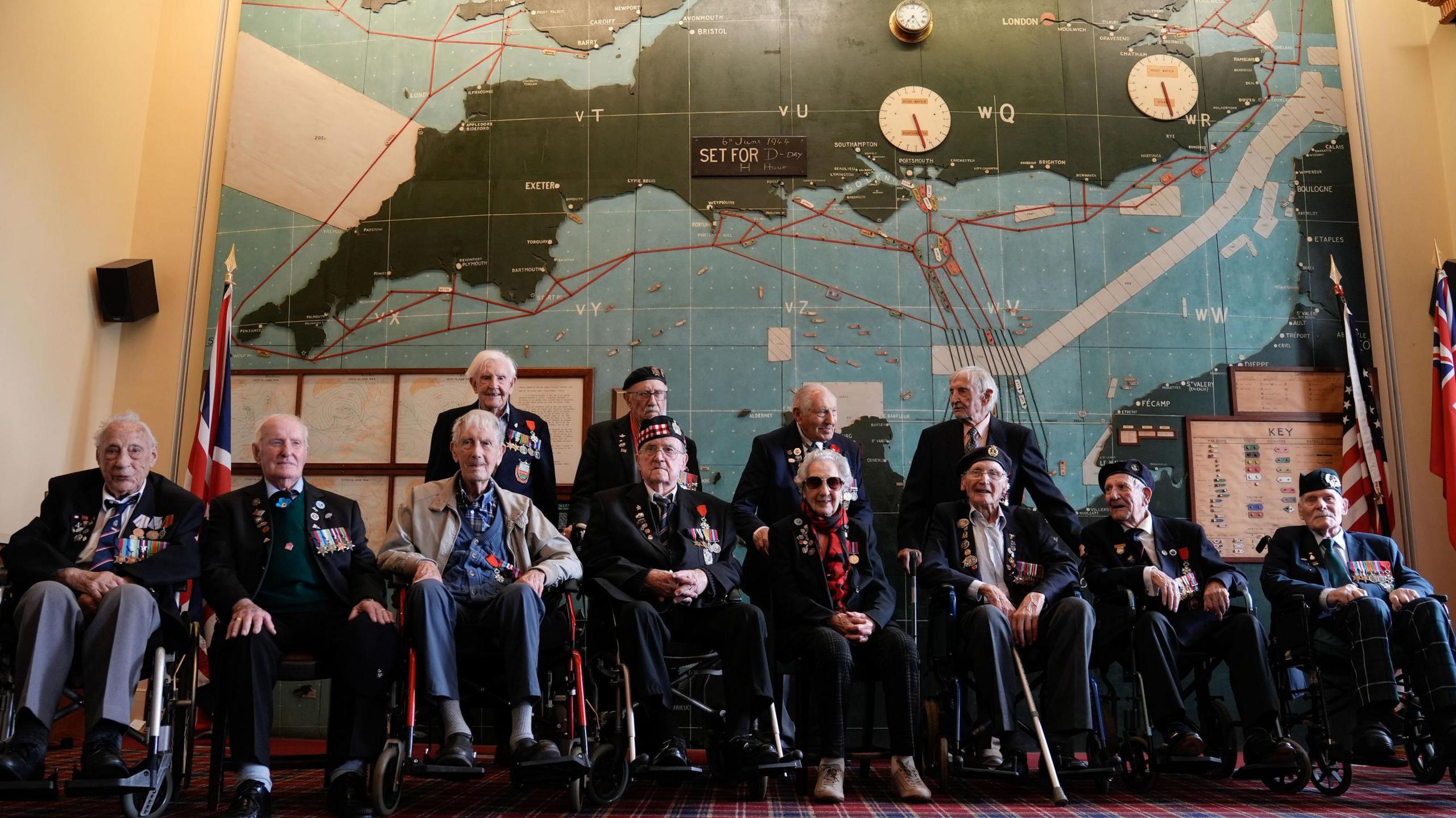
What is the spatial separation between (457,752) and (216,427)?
Result: 109 inches

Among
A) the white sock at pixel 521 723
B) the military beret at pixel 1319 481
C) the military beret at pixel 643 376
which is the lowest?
the white sock at pixel 521 723

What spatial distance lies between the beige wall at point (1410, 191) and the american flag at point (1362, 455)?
145 millimetres

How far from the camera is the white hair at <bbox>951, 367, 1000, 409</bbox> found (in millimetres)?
4738

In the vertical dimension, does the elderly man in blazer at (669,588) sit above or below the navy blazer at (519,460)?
below

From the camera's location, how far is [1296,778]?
12.2 feet

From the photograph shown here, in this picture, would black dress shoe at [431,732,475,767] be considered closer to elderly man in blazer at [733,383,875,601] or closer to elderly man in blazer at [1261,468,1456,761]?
elderly man in blazer at [733,383,875,601]

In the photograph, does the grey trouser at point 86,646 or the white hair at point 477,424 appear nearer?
the grey trouser at point 86,646

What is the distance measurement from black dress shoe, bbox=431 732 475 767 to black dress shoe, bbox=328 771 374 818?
0.21m

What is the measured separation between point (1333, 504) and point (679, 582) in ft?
8.50

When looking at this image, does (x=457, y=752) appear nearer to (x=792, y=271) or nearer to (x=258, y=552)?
(x=258, y=552)

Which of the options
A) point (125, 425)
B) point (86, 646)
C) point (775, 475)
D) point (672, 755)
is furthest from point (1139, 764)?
point (125, 425)

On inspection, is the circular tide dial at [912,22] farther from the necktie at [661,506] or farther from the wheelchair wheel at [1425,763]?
the wheelchair wheel at [1425,763]

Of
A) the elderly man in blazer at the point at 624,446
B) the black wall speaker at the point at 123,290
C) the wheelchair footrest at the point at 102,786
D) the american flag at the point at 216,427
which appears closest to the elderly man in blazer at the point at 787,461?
the elderly man in blazer at the point at 624,446

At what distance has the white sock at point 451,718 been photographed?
328 cm
